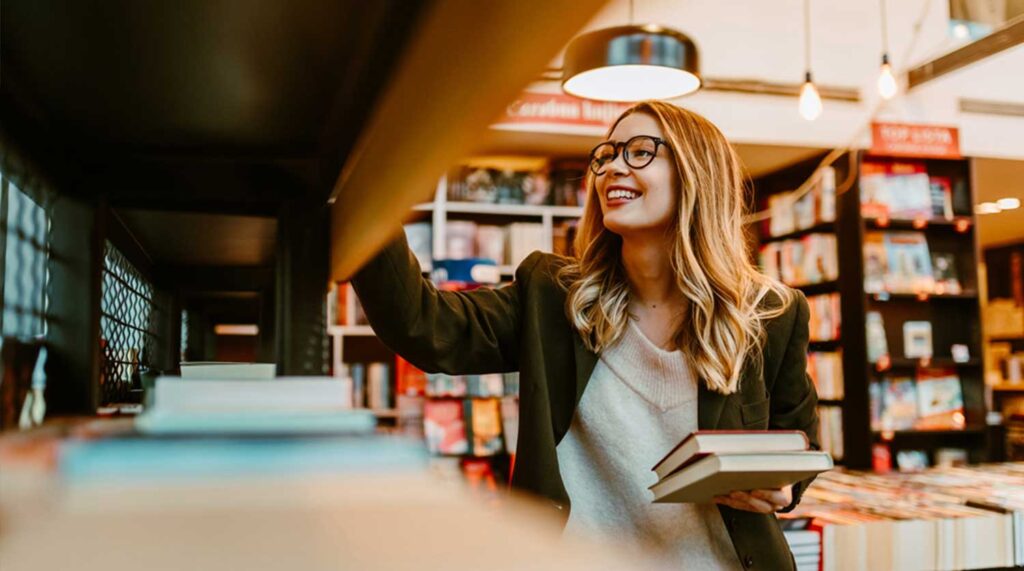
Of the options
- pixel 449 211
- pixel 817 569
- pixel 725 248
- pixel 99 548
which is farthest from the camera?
pixel 449 211

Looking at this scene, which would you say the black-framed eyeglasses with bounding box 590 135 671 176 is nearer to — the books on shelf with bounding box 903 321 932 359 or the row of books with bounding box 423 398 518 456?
the row of books with bounding box 423 398 518 456

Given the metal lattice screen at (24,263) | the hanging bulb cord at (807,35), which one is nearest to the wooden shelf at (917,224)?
the hanging bulb cord at (807,35)

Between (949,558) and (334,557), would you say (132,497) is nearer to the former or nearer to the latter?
(334,557)

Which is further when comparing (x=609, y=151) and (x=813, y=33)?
(x=813, y=33)

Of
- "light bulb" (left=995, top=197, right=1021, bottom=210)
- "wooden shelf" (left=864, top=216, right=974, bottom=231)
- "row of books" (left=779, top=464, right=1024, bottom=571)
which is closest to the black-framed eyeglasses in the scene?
"row of books" (left=779, top=464, right=1024, bottom=571)

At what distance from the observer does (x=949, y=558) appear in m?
2.22

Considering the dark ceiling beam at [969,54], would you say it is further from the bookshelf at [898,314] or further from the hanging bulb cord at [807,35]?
the hanging bulb cord at [807,35]

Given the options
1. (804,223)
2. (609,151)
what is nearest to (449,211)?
(804,223)

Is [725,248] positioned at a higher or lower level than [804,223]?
lower

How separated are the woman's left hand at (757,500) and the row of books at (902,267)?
164 inches

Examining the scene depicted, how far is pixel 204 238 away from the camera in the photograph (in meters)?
0.79

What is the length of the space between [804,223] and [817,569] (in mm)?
3756

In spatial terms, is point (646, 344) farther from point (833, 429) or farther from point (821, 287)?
point (821, 287)

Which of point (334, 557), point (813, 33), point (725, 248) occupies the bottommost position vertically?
point (334, 557)
